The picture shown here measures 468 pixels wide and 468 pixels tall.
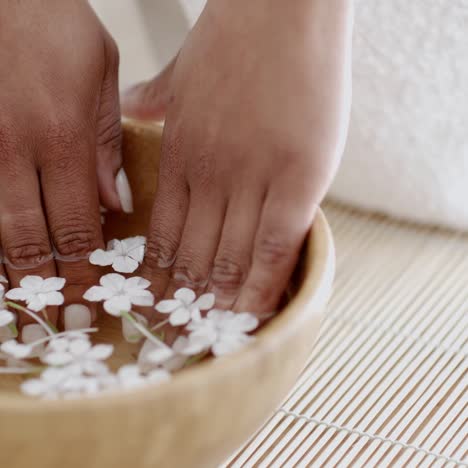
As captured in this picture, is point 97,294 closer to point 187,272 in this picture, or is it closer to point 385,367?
point 187,272

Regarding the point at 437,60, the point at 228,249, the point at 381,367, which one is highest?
the point at 437,60

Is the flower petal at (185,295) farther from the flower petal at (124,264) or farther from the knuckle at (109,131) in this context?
the knuckle at (109,131)

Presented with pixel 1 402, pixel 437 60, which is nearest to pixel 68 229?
pixel 1 402

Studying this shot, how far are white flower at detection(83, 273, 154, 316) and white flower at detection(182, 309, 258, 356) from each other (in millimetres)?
68

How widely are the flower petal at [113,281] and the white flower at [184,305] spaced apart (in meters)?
0.04

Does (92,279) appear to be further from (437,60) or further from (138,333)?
(437,60)

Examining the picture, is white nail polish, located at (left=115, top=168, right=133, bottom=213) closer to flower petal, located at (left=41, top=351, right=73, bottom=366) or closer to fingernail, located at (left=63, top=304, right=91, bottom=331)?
fingernail, located at (left=63, top=304, right=91, bottom=331)

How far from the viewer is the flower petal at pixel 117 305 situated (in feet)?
2.07

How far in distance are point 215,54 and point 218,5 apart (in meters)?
0.04

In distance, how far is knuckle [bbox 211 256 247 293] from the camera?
642 millimetres

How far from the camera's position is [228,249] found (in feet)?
2.14

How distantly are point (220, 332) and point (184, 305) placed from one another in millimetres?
73

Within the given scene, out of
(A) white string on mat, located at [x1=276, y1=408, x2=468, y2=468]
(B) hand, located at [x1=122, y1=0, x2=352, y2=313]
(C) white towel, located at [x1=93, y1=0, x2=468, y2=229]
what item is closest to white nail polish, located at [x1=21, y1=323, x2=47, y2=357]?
(B) hand, located at [x1=122, y1=0, x2=352, y2=313]

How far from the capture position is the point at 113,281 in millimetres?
660
